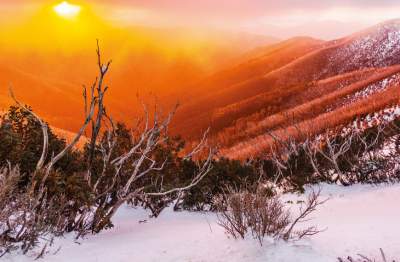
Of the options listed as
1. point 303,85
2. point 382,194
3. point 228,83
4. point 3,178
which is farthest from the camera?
point 228,83

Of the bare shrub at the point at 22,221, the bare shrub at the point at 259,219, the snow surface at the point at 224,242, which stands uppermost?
the bare shrub at the point at 22,221

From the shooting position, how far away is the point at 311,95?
3228 inches

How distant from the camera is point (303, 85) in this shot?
294 feet

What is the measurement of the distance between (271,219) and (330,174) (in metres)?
11.5

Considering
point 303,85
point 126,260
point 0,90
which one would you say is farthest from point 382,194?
point 0,90

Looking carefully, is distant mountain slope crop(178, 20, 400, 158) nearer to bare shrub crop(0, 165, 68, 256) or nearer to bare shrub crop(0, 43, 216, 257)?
bare shrub crop(0, 43, 216, 257)

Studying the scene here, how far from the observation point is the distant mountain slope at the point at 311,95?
51469mm

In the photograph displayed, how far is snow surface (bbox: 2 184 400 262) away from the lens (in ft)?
31.3

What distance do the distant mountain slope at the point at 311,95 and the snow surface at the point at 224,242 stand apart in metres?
16.6

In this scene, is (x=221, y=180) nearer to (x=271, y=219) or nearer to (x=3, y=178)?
(x=271, y=219)

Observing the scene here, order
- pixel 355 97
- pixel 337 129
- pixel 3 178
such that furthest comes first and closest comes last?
pixel 355 97 < pixel 337 129 < pixel 3 178

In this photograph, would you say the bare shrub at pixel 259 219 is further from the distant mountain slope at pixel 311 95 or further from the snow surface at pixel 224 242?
the distant mountain slope at pixel 311 95

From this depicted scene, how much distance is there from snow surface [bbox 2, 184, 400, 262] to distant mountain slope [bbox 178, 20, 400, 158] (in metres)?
16.6

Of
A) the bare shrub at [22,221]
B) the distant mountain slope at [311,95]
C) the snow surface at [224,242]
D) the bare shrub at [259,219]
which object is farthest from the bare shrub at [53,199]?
the distant mountain slope at [311,95]
